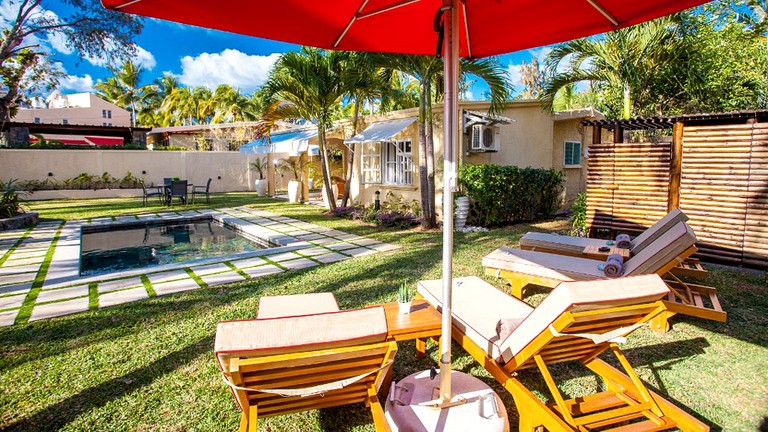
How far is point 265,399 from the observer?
7.87 ft

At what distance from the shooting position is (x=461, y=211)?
1115 cm

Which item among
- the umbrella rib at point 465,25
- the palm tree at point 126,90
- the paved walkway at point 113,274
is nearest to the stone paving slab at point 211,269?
the paved walkway at point 113,274

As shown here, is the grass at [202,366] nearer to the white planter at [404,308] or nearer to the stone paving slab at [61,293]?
the white planter at [404,308]

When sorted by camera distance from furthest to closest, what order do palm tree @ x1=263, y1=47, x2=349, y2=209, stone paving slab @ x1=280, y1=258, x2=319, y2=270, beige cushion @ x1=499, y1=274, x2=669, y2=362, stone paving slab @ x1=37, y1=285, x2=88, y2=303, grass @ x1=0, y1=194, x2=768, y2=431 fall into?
palm tree @ x1=263, y1=47, x2=349, y2=209 < stone paving slab @ x1=280, y1=258, x2=319, y2=270 < stone paving slab @ x1=37, y1=285, x2=88, y2=303 < grass @ x1=0, y1=194, x2=768, y2=431 < beige cushion @ x1=499, y1=274, x2=669, y2=362

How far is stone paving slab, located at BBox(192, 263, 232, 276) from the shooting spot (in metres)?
7.06

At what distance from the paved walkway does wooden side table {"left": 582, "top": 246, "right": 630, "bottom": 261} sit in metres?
3.94

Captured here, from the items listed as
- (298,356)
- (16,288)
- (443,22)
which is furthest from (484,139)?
Result: (298,356)

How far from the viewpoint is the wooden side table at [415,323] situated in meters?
3.26

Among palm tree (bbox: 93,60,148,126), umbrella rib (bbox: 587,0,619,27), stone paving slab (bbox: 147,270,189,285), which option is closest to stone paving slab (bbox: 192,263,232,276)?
stone paving slab (bbox: 147,270,189,285)

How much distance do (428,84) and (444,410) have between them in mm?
9387

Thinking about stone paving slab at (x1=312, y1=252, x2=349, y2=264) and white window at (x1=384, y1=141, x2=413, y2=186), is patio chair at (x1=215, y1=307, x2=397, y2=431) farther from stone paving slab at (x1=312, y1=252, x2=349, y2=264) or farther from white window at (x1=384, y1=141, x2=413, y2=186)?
white window at (x1=384, y1=141, x2=413, y2=186)

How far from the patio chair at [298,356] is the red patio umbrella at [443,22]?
0.50 metres

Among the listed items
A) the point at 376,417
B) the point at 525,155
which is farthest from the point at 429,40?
the point at 525,155

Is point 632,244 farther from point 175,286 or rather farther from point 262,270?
point 175,286
